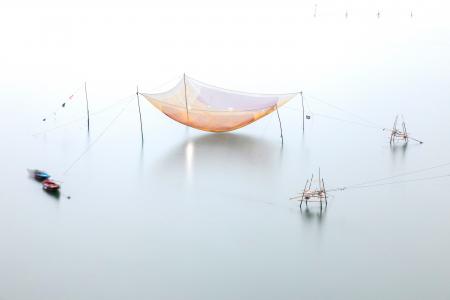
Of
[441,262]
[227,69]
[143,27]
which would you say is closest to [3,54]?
[143,27]

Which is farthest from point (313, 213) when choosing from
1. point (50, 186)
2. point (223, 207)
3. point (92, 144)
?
point (92, 144)

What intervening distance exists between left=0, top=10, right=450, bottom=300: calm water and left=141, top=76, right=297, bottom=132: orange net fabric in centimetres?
39

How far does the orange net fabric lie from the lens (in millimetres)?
13203

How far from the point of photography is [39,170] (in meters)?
11.9

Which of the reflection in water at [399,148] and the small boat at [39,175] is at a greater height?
the reflection in water at [399,148]

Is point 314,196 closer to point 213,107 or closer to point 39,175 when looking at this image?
point 213,107

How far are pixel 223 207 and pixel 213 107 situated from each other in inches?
126

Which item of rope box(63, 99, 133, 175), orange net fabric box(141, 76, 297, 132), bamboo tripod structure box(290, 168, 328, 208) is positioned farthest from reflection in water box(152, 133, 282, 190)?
rope box(63, 99, 133, 175)

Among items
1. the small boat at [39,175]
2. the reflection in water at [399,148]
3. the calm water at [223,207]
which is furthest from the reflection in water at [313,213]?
the small boat at [39,175]

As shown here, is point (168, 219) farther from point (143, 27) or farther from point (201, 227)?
point (143, 27)

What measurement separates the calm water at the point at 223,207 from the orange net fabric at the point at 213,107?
1.28ft

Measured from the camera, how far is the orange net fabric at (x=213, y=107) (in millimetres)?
13203

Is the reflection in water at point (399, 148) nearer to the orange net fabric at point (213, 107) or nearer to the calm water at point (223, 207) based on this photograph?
the calm water at point (223, 207)

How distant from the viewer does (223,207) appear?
35.1 ft
